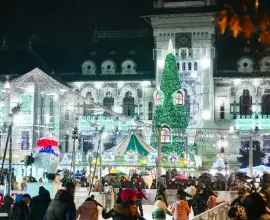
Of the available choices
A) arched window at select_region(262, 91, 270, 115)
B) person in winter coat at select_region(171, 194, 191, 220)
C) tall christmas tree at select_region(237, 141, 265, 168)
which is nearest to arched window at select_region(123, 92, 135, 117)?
tall christmas tree at select_region(237, 141, 265, 168)

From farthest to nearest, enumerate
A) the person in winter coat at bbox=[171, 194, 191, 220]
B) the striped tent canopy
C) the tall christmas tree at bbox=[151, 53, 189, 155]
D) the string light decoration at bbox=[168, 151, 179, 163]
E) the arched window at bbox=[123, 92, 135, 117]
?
1. the arched window at bbox=[123, 92, 135, 117]
2. the tall christmas tree at bbox=[151, 53, 189, 155]
3. the string light decoration at bbox=[168, 151, 179, 163]
4. the striped tent canopy
5. the person in winter coat at bbox=[171, 194, 191, 220]

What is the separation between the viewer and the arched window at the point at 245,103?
51844 millimetres

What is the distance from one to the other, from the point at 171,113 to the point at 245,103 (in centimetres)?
1034

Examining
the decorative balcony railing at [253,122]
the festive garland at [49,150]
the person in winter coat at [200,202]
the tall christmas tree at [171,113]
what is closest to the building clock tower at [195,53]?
the decorative balcony railing at [253,122]

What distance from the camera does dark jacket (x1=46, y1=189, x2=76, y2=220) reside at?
9.58 meters

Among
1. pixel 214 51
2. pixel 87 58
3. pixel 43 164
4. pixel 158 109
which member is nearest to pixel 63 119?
pixel 87 58

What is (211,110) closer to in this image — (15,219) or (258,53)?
(258,53)

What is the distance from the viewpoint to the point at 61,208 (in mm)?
9578

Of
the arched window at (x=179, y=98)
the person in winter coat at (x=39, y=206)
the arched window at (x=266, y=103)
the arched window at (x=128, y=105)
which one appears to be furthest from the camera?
the arched window at (x=128, y=105)

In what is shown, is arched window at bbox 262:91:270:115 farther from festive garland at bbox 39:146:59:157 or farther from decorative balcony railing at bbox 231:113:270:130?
festive garland at bbox 39:146:59:157

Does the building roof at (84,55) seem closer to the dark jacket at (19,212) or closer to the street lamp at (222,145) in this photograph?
the street lamp at (222,145)

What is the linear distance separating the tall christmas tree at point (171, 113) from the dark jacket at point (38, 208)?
104 ft

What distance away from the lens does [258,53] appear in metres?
18.4

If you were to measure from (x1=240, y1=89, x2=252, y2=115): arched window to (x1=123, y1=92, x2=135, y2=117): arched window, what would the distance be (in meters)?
9.71
